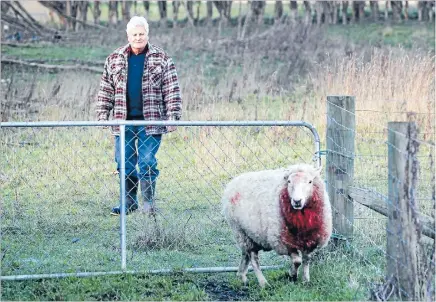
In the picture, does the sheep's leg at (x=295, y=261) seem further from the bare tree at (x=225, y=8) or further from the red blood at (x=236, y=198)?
the bare tree at (x=225, y=8)

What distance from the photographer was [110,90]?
8844mm

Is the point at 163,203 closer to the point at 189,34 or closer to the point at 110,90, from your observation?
the point at 110,90

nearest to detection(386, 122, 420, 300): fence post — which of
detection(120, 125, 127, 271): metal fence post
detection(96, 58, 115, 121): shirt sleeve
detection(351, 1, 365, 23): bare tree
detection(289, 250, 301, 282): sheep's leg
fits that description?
detection(289, 250, 301, 282): sheep's leg

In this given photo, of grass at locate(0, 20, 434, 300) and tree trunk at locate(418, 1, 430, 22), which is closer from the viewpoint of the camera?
grass at locate(0, 20, 434, 300)

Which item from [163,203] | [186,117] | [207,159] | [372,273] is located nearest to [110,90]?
[163,203]

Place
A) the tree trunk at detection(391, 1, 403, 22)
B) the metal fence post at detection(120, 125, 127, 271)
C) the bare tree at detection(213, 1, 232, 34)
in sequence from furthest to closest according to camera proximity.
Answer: the tree trunk at detection(391, 1, 403, 22), the bare tree at detection(213, 1, 232, 34), the metal fence post at detection(120, 125, 127, 271)

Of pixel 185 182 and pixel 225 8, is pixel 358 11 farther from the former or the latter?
pixel 185 182

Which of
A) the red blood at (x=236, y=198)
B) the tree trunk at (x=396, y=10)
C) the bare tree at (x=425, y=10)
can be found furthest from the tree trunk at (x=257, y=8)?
the red blood at (x=236, y=198)

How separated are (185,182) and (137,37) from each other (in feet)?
8.18

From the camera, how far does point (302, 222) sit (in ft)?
20.2

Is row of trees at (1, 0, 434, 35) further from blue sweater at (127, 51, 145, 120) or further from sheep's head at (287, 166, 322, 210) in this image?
sheep's head at (287, 166, 322, 210)

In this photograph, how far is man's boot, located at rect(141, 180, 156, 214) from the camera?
8.31m

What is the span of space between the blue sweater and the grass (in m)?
0.71

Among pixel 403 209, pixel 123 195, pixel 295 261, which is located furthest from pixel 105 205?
pixel 403 209
